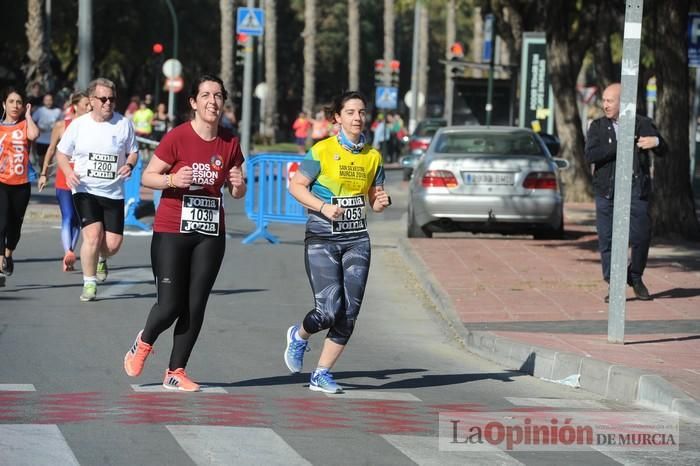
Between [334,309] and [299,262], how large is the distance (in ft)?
28.8

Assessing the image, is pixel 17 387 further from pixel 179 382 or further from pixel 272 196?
pixel 272 196

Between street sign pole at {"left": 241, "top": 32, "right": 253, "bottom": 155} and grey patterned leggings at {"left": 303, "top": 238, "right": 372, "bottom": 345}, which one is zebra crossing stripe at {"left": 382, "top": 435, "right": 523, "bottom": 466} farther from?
street sign pole at {"left": 241, "top": 32, "right": 253, "bottom": 155}

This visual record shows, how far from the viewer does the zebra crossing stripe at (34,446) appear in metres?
6.38

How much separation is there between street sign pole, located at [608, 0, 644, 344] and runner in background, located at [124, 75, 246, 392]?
3425 millimetres

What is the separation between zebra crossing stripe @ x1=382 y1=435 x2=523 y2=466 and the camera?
6.71 meters

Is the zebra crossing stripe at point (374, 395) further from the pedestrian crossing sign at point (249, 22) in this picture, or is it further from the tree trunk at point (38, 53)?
the tree trunk at point (38, 53)

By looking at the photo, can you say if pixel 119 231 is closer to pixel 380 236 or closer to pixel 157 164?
pixel 157 164

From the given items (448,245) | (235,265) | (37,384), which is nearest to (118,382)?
(37,384)

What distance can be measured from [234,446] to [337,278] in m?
2.04

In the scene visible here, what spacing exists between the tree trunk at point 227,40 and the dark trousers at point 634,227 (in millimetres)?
36067

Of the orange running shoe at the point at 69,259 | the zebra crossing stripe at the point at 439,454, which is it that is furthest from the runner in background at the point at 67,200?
the zebra crossing stripe at the point at 439,454

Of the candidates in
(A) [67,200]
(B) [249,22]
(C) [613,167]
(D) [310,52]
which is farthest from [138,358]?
(D) [310,52]

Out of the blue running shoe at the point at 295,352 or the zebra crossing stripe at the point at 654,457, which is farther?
the blue running shoe at the point at 295,352

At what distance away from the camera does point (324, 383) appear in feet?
28.8
